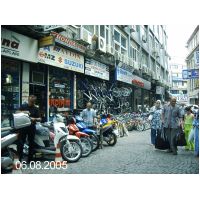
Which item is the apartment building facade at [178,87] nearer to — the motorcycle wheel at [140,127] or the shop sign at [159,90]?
the shop sign at [159,90]

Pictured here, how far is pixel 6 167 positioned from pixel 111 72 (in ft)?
22.3

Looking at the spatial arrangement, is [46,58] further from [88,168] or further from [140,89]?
[140,89]

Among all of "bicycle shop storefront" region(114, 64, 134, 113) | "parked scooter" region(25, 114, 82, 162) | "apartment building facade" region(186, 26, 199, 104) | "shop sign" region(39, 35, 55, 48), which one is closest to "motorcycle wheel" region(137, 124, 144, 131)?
"bicycle shop storefront" region(114, 64, 134, 113)

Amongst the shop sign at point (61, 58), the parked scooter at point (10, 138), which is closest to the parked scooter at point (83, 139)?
the parked scooter at point (10, 138)

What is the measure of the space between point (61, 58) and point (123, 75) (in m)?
3.22

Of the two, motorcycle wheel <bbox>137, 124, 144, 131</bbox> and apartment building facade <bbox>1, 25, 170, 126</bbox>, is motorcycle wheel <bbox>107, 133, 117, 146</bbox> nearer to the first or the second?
apartment building facade <bbox>1, 25, 170, 126</bbox>

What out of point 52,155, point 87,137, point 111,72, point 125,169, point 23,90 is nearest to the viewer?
point 125,169

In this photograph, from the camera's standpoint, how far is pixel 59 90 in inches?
346

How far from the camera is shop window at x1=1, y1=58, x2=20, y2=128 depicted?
252 inches

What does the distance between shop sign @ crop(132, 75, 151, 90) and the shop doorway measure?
4.04 meters

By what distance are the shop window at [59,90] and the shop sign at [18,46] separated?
1.24 meters

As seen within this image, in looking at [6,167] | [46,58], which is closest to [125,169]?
[6,167]

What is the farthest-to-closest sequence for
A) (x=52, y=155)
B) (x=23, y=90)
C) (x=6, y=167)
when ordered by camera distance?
(x=23, y=90) → (x=52, y=155) → (x=6, y=167)

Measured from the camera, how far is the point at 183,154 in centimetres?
694
